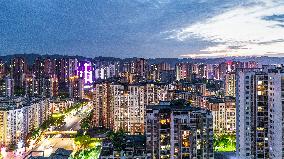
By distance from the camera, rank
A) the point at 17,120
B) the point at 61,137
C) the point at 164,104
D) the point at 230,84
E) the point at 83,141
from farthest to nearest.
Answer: the point at 230,84 < the point at 61,137 < the point at 17,120 < the point at 83,141 < the point at 164,104

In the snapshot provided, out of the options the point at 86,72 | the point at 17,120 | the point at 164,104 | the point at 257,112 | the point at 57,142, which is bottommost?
the point at 57,142

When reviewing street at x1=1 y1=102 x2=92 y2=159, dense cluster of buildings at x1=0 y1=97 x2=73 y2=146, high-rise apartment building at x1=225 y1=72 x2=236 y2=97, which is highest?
high-rise apartment building at x1=225 y1=72 x2=236 y2=97

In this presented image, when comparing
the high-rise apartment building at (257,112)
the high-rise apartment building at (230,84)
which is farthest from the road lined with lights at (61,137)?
the high-rise apartment building at (230,84)

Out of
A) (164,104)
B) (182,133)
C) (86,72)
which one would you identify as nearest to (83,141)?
(164,104)

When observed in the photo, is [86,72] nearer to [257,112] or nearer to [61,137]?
[61,137]

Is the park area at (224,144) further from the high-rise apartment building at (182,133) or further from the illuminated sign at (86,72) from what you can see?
the illuminated sign at (86,72)

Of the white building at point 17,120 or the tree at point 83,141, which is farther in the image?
the white building at point 17,120

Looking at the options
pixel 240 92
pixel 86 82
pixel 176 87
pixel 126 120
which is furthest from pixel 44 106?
pixel 86 82

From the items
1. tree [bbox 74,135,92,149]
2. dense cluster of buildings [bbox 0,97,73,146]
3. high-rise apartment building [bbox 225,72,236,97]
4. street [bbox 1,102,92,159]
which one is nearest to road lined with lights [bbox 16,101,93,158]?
street [bbox 1,102,92,159]

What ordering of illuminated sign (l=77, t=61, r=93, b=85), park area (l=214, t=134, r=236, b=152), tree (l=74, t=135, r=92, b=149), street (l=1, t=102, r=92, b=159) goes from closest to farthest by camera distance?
park area (l=214, t=134, r=236, b=152)
street (l=1, t=102, r=92, b=159)
tree (l=74, t=135, r=92, b=149)
illuminated sign (l=77, t=61, r=93, b=85)

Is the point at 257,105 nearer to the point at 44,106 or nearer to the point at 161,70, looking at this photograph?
the point at 44,106

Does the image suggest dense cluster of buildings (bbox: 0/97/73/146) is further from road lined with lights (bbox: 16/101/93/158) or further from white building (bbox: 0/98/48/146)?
road lined with lights (bbox: 16/101/93/158)
